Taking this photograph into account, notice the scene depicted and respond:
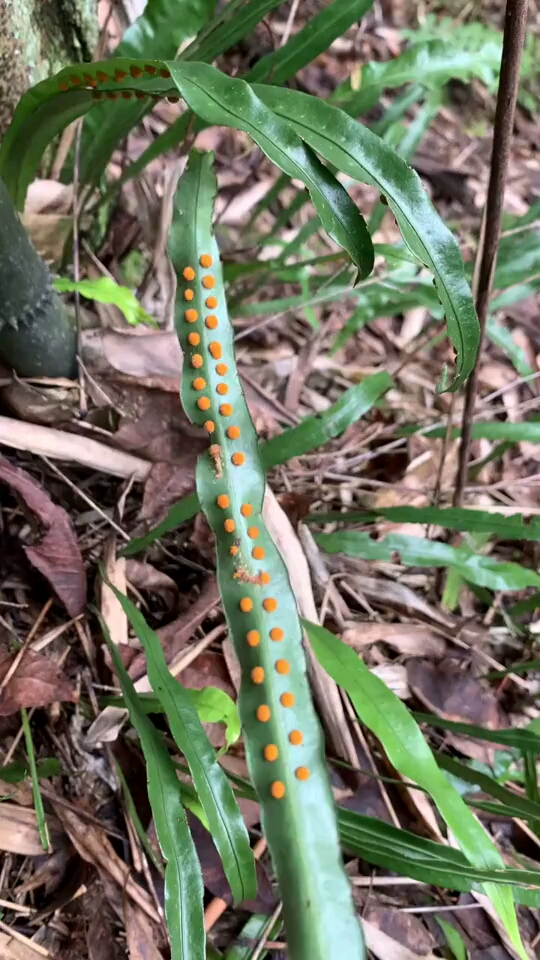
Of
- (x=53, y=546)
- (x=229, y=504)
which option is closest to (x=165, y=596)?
(x=53, y=546)

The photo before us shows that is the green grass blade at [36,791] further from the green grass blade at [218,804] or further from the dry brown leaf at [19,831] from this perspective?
the green grass blade at [218,804]

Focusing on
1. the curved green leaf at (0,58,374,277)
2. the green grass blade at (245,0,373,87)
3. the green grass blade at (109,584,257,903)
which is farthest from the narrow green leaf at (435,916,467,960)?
the green grass blade at (245,0,373,87)

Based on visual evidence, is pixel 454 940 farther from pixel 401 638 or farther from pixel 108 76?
pixel 108 76

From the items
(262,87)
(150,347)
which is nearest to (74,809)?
(150,347)

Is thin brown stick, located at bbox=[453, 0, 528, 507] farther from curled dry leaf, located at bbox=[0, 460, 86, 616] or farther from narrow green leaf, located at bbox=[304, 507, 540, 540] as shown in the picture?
curled dry leaf, located at bbox=[0, 460, 86, 616]

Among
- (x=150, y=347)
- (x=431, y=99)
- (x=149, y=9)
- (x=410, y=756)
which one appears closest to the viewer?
(x=410, y=756)

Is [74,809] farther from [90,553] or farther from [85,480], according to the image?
[85,480]
